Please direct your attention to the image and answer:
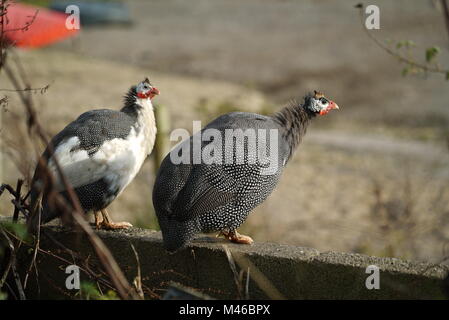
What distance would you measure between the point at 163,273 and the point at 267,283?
450 millimetres

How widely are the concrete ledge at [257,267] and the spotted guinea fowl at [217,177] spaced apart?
16cm

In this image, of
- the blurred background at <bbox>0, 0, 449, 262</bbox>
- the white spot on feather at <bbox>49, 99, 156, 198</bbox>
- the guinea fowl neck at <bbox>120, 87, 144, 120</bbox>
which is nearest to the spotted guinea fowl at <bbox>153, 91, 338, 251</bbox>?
the white spot on feather at <bbox>49, 99, 156, 198</bbox>

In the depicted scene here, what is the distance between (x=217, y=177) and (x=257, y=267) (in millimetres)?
379

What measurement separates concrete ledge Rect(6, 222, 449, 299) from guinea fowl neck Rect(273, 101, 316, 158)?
45 centimetres

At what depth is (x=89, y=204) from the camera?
121 inches

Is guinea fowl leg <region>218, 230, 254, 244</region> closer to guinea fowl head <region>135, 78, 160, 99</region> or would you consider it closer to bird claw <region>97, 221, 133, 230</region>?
bird claw <region>97, 221, 133, 230</region>

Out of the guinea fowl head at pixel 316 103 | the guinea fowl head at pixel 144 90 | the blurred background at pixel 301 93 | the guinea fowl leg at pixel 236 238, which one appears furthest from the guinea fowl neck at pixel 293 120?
the blurred background at pixel 301 93

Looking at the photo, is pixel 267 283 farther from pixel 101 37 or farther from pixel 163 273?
pixel 101 37

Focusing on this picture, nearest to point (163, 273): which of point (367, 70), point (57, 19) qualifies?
point (57, 19)

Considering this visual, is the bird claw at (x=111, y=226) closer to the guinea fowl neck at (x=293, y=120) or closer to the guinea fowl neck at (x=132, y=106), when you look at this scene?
the guinea fowl neck at (x=132, y=106)

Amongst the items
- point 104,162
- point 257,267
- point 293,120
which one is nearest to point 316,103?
point 293,120

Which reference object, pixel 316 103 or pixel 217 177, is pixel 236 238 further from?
pixel 316 103

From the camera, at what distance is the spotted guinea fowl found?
2.75m

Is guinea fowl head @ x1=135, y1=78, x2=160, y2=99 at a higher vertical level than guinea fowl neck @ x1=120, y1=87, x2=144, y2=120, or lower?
higher
